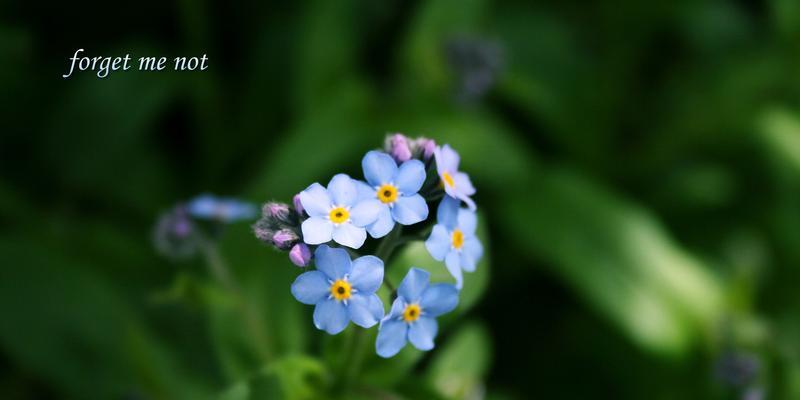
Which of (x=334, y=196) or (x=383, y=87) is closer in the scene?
(x=334, y=196)

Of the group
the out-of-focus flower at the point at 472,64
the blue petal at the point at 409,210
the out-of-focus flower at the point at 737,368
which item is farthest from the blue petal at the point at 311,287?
the out-of-focus flower at the point at 472,64

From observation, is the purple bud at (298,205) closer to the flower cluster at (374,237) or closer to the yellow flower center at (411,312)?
the flower cluster at (374,237)

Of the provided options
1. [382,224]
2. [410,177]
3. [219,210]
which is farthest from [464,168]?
[382,224]

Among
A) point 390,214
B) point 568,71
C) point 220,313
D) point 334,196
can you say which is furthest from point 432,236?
point 568,71

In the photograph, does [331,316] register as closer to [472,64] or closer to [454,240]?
[454,240]

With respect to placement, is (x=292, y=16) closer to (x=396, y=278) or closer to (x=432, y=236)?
(x=396, y=278)

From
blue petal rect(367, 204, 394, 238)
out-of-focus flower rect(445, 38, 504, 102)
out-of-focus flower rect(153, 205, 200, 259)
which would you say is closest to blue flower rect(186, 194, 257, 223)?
out-of-focus flower rect(153, 205, 200, 259)

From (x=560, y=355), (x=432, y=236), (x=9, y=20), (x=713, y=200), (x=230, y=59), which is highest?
(x=230, y=59)
